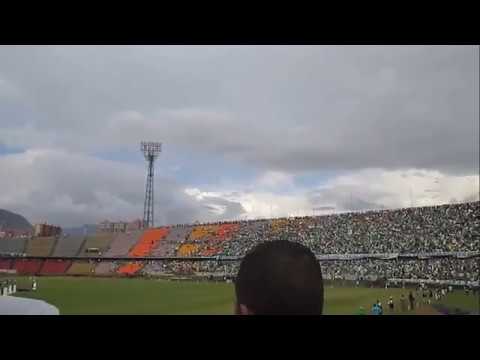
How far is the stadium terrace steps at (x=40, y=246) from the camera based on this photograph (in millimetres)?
52719

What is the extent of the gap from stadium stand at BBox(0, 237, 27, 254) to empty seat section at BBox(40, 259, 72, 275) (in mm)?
6586

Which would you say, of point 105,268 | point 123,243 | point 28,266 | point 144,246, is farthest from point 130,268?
point 28,266

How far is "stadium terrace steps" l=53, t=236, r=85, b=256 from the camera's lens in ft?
170

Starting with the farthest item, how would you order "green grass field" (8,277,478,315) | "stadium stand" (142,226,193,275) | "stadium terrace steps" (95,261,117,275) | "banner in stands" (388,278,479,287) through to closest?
1. "stadium terrace steps" (95,261,117,275)
2. "stadium stand" (142,226,193,275)
3. "banner in stands" (388,278,479,287)
4. "green grass field" (8,277,478,315)

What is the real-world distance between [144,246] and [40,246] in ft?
46.5

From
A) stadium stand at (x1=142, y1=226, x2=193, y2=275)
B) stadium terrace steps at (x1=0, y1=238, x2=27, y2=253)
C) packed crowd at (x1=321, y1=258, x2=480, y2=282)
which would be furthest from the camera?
stadium terrace steps at (x1=0, y1=238, x2=27, y2=253)

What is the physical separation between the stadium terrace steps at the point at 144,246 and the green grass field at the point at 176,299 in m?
14.9

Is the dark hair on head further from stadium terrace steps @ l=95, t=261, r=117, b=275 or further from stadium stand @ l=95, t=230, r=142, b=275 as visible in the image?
stadium stand @ l=95, t=230, r=142, b=275

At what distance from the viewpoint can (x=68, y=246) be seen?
5322 cm

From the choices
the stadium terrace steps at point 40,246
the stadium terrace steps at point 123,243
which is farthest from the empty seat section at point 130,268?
the stadium terrace steps at point 40,246

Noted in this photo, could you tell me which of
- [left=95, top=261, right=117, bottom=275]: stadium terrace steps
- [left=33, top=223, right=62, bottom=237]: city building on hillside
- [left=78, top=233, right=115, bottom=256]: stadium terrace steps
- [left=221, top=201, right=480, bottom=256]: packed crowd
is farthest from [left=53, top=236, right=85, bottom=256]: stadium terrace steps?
[left=221, top=201, right=480, bottom=256]: packed crowd
